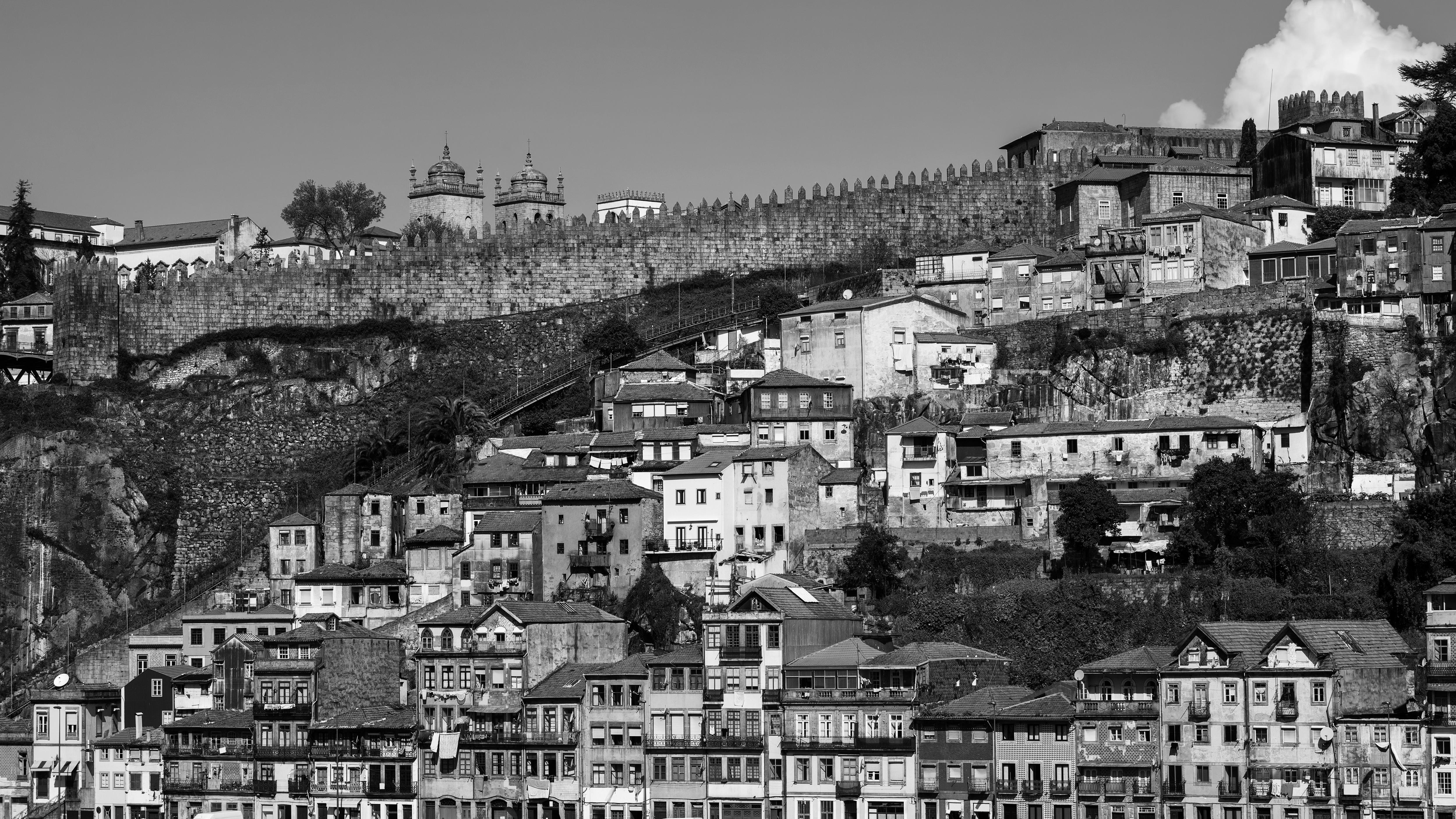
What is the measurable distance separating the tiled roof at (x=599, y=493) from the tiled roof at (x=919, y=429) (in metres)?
9.18

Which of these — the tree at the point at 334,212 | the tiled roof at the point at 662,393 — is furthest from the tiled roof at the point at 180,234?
the tiled roof at the point at 662,393

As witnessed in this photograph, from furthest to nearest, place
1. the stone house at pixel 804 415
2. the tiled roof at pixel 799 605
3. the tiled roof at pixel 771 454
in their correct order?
the stone house at pixel 804 415
the tiled roof at pixel 771 454
the tiled roof at pixel 799 605

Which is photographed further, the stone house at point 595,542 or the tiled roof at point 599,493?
the tiled roof at point 599,493

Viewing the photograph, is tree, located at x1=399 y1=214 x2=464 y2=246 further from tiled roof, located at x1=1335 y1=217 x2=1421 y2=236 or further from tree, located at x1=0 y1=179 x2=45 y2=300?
tiled roof, located at x1=1335 y1=217 x2=1421 y2=236

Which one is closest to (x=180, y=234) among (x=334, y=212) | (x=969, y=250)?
(x=334, y=212)

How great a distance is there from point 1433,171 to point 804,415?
109 feet

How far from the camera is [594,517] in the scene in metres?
96.2

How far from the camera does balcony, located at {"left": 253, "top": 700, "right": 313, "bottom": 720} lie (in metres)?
90.3

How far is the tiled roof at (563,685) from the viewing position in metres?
86.8

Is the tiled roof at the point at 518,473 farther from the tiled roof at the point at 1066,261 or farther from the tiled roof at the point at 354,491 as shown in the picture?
the tiled roof at the point at 1066,261

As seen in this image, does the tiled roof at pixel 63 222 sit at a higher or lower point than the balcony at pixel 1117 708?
higher

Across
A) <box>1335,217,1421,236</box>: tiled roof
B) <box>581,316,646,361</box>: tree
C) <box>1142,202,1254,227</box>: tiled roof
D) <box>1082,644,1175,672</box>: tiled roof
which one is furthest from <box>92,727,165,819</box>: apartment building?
<box>1335,217,1421,236</box>: tiled roof

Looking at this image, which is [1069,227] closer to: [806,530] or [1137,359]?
[1137,359]

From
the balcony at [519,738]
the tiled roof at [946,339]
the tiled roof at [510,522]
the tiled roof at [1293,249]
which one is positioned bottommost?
the balcony at [519,738]
